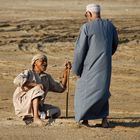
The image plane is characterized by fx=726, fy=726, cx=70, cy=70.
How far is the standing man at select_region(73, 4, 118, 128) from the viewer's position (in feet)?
30.0

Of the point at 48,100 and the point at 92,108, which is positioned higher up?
the point at 92,108

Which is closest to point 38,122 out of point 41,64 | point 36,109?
point 36,109

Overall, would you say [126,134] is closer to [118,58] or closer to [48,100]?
[48,100]

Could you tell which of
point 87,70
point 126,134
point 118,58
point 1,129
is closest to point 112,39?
point 87,70

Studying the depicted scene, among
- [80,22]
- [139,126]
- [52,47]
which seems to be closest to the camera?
[139,126]

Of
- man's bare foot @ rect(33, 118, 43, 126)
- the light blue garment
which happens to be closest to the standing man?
the light blue garment

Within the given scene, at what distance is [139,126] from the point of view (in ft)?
32.1

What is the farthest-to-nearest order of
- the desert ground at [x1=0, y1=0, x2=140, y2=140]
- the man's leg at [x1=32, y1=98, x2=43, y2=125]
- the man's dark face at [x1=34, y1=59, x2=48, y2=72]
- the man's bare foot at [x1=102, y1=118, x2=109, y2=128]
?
the man's dark face at [x1=34, y1=59, x2=48, y2=72] → the man's leg at [x1=32, y1=98, x2=43, y2=125] → the man's bare foot at [x1=102, y1=118, x2=109, y2=128] → the desert ground at [x1=0, y1=0, x2=140, y2=140]

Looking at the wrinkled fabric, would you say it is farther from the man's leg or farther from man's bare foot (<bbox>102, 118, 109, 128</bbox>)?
man's bare foot (<bbox>102, 118, 109, 128</bbox>)

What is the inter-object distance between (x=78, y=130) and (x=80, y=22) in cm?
1886

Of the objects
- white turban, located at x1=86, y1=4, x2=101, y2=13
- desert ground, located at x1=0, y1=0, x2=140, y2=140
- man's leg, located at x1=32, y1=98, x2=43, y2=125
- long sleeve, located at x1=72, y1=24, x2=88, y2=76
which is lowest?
desert ground, located at x1=0, y1=0, x2=140, y2=140

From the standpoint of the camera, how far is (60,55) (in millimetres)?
19719

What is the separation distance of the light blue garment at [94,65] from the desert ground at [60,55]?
0.95 ft

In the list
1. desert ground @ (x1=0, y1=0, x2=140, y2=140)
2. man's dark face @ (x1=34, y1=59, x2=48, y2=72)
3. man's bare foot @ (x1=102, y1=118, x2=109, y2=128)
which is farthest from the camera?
man's dark face @ (x1=34, y1=59, x2=48, y2=72)
